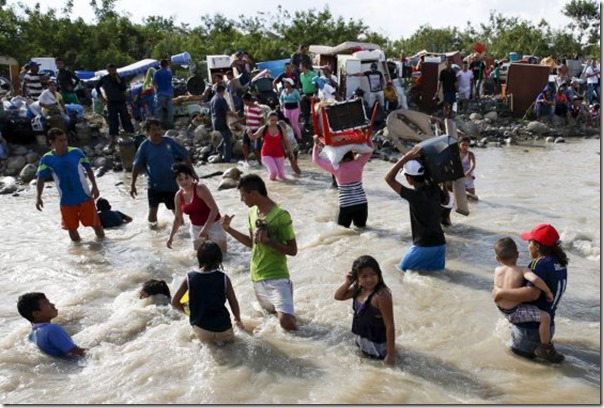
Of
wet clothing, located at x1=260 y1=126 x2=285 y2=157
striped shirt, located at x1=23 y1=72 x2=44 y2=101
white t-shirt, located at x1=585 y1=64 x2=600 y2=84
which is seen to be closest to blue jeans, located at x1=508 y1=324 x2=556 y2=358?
wet clothing, located at x1=260 y1=126 x2=285 y2=157

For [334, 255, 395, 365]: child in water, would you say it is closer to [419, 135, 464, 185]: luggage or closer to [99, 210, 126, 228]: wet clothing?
[419, 135, 464, 185]: luggage

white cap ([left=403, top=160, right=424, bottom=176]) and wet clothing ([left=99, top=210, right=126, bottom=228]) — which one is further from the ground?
white cap ([left=403, top=160, right=424, bottom=176])

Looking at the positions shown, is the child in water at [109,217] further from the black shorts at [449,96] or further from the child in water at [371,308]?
the black shorts at [449,96]

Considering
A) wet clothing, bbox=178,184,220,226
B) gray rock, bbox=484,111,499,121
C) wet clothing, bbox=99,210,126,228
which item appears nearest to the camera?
wet clothing, bbox=178,184,220,226

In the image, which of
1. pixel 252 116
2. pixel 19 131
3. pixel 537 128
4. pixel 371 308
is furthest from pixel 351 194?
pixel 537 128

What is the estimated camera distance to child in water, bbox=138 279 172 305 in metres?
6.09

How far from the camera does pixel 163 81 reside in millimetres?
15133

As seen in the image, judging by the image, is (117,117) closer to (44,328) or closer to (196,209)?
(196,209)

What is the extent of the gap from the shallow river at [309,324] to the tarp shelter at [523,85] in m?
10.3

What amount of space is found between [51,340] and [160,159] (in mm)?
3685

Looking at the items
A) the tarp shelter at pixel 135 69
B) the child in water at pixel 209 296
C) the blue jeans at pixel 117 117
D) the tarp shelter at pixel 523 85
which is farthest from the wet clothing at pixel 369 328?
the tarp shelter at pixel 523 85

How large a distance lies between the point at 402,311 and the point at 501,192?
570cm

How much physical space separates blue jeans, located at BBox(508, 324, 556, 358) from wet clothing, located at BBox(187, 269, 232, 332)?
2174 mm

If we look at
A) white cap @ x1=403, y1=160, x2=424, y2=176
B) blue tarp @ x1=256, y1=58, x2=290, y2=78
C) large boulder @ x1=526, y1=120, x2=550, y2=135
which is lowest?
large boulder @ x1=526, y1=120, x2=550, y2=135
